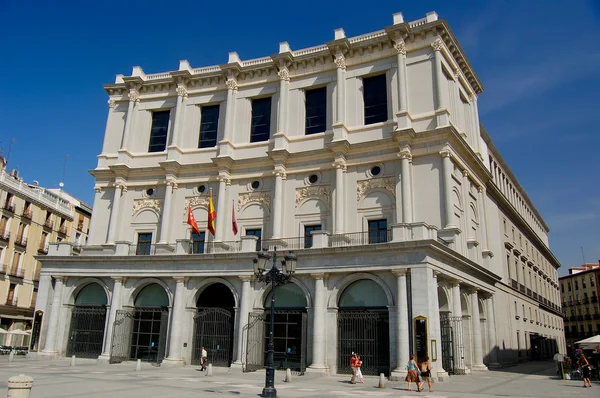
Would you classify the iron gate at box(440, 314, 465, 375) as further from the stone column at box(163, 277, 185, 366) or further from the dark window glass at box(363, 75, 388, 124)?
the stone column at box(163, 277, 185, 366)

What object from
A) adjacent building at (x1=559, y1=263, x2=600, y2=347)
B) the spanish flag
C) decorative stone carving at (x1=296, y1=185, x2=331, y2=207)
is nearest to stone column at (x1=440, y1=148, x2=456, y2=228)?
decorative stone carving at (x1=296, y1=185, x2=331, y2=207)

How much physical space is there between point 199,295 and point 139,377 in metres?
7.68

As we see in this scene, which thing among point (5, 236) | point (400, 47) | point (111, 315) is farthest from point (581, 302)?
point (5, 236)

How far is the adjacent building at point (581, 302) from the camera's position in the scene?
256 feet

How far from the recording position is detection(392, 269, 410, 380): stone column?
893 inches

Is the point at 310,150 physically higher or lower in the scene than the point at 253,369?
higher

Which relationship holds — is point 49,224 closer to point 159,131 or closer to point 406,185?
point 159,131

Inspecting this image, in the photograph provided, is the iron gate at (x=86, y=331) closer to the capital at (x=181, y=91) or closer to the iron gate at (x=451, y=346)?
the capital at (x=181, y=91)

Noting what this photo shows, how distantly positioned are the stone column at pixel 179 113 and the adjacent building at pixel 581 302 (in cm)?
7062

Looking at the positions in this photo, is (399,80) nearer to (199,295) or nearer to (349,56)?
(349,56)

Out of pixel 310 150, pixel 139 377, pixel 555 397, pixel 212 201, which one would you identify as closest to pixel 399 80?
pixel 310 150

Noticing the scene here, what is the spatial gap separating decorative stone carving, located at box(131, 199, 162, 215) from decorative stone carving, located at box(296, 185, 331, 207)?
10124 millimetres

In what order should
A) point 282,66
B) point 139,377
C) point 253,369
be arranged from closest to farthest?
point 139,377, point 253,369, point 282,66

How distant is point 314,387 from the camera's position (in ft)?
65.0
